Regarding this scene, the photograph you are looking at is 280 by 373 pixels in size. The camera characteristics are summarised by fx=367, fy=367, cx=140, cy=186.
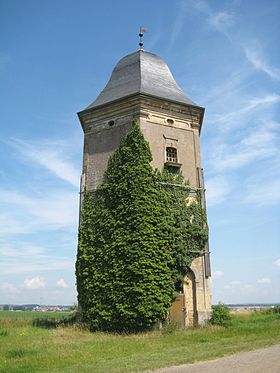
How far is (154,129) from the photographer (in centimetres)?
1738

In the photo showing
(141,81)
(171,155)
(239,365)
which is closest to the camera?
(239,365)

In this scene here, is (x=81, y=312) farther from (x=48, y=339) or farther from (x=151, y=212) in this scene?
(x=151, y=212)

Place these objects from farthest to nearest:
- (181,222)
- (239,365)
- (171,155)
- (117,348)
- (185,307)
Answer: (171,155) < (181,222) < (185,307) < (117,348) < (239,365)

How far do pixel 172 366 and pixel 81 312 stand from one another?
9013 mm

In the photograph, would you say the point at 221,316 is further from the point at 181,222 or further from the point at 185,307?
the point at 181,222

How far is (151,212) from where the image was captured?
50.2ft

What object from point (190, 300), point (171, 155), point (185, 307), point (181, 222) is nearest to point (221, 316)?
point (190, 300)

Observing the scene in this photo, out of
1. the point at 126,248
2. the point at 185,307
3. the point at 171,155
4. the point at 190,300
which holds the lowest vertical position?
the point at 185,307

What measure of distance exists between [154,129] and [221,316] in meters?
8.81

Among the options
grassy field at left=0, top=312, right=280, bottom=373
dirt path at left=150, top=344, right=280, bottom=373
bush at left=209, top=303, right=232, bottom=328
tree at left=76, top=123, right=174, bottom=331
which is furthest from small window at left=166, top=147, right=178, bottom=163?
dirt path at left=150, top=344, right=280, bottom=373

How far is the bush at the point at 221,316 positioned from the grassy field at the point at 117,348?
800 mm

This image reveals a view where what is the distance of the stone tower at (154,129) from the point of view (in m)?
16.9

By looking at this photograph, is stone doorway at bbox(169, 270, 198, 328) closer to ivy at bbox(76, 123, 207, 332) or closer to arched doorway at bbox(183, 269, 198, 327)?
arched doorway at bbox(183, 269, 198, 327)

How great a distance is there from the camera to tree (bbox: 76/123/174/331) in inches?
559
